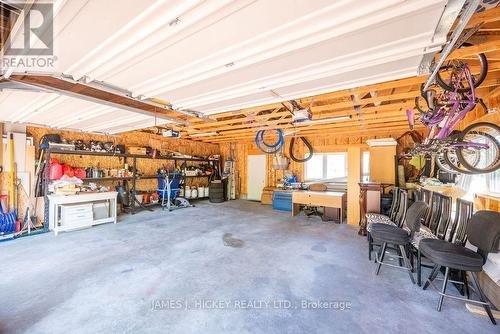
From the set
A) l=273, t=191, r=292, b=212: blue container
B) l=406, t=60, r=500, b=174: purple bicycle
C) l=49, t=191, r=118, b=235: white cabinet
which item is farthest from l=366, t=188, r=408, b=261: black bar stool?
l=49, t=191, r=118, b=235: white cabinet

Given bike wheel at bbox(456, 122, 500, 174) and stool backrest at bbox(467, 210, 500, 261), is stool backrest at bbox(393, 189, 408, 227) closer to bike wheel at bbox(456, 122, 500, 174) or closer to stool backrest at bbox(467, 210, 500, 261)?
bike wheel at bbox(456, 122, 500, 174)

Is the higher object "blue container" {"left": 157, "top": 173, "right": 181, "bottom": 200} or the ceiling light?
the ceiling light

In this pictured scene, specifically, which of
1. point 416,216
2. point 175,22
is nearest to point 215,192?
point 416,216

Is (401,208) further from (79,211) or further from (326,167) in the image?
(79,211)

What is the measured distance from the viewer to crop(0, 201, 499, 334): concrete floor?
1.92m

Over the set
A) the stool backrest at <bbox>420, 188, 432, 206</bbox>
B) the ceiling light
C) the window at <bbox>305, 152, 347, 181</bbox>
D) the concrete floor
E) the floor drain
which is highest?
the ceiling light

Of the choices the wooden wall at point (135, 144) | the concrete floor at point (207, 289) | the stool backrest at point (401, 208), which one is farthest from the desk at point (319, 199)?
the wooden wall at point (135, 144)

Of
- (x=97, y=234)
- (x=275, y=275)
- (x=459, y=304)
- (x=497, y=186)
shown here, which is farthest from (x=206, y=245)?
(x=497, y=186)

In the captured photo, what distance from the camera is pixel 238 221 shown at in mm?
5684

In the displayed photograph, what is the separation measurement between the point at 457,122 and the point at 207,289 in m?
3.91

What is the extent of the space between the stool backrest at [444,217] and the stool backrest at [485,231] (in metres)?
0.57

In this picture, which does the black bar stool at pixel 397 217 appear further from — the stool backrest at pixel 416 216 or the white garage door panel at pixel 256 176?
the white garage door panel at pixel 256 176

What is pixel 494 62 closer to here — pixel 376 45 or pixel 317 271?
pixel 376 45

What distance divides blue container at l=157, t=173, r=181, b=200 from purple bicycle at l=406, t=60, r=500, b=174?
23.3 ft
